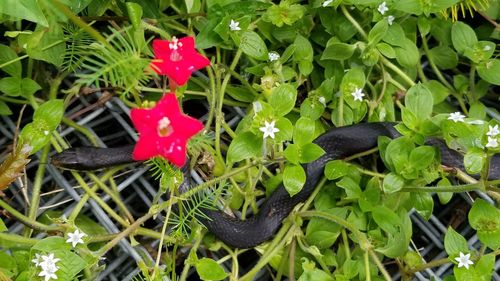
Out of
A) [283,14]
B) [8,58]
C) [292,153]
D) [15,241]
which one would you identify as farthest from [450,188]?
[8,58]

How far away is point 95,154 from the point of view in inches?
53.8

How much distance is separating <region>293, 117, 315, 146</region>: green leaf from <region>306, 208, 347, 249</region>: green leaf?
0.18m

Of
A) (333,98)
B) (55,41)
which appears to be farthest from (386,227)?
(55,41)

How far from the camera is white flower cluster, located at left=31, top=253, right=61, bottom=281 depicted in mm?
1074

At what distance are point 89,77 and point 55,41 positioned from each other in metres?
0.45

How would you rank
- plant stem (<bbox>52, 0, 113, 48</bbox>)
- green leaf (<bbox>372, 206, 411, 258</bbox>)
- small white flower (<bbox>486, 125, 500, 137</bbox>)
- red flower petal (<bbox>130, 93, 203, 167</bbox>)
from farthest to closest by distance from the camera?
green leaf (<bbox>372, 206, 411, 258</bbox>) → small white flower (<bbox>486, 125, 500, 137</bbox>) → plant stem (<bbox>52, 0, 113, 48</bbox>) → red flower petal (<bbox>130, 93, 203, 167</bbox>)

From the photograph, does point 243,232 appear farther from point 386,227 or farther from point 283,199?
point 386,227

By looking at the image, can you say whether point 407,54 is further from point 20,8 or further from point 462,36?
point 20,8

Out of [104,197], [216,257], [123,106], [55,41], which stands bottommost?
[216,257]

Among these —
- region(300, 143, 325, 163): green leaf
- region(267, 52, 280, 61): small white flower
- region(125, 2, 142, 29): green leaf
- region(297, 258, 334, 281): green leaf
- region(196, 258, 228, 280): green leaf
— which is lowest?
region(297, 258, 334, 281): green leaf

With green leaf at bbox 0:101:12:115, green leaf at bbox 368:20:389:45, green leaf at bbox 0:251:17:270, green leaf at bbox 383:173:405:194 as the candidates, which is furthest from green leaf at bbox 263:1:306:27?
green leaf at bbox 0:251:17:270

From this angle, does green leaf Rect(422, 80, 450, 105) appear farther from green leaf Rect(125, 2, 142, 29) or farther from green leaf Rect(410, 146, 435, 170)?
green leaf Rect(125, 2, 142, 29)

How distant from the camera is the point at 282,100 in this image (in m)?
1.18

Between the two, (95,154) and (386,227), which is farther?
(95,154)
